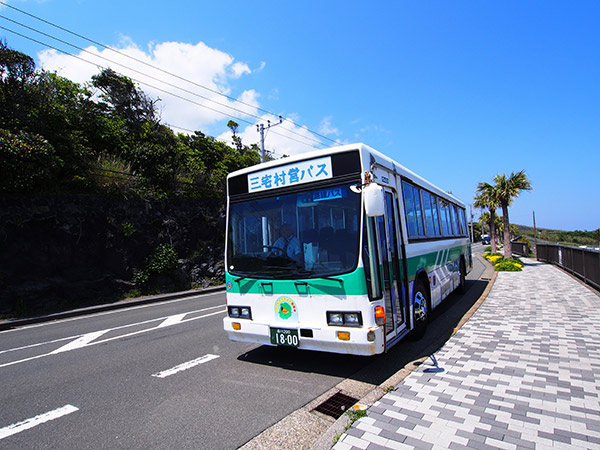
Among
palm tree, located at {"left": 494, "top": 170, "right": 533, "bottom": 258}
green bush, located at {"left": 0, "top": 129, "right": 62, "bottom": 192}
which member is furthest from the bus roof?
palm tree, located at {"left": 494, "top": 170, "right": 533, "bottom": 258}

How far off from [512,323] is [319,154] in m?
5.40

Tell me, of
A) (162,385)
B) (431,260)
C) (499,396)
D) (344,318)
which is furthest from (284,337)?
(431,260)

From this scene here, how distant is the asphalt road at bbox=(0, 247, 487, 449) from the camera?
11.0ft

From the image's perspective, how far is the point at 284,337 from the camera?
14.9 ft

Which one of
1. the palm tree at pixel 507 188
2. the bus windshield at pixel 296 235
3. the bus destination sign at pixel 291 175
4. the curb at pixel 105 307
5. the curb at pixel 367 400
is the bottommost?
the curb at pixel 105 307

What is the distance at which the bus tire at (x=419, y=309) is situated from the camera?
5754mm

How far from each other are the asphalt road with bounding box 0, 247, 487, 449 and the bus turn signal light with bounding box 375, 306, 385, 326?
0.89 meters

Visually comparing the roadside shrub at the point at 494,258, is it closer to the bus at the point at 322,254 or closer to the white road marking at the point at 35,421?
the bus at the point at 322,254

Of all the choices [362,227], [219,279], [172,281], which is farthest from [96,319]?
[362,227]

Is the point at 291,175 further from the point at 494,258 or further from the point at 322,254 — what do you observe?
the point at 494,258

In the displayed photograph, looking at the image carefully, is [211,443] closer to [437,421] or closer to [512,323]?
[437,421]

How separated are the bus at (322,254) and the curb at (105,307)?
32.0ft

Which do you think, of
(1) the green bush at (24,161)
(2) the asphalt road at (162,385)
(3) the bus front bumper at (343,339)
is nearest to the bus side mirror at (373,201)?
(3) the bus front bumper at (343,339)

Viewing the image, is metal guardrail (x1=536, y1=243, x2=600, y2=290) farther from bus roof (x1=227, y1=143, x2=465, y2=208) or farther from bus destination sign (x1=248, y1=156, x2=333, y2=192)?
bus destination sign (x1=248, y1=156, x2=333, y2=192)
